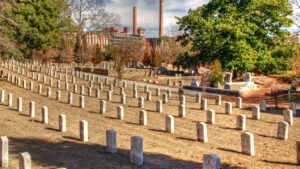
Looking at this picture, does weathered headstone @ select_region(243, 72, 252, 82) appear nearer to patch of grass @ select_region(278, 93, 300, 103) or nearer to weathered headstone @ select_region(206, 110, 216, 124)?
patch of grass @ select_region(278, 93, 300, 103)

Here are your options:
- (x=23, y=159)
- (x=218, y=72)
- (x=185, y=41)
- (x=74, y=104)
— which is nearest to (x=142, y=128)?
(x=23, y=159)

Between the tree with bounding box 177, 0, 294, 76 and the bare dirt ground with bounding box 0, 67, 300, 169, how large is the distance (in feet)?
30.9

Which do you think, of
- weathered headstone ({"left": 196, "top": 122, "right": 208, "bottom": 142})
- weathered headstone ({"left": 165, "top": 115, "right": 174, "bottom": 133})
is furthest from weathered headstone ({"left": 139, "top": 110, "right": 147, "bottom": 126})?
weathered headstone ({"left": 196, "top": 122, "right": 208, "bottom": 142})

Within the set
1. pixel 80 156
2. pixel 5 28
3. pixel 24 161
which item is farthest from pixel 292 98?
pixel 5 28

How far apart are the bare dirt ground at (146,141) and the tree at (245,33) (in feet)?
30.9

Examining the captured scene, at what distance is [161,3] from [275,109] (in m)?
68.5

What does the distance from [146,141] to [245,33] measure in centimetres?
1785

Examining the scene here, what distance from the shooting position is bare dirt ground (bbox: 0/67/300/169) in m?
6.59

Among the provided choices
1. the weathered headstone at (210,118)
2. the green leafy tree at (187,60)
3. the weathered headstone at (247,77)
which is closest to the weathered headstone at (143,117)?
the weathered headstone at (210,118)

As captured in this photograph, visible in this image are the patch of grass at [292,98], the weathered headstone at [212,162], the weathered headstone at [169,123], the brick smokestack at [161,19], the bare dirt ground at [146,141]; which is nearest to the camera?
the weathered headstone at [212,162]

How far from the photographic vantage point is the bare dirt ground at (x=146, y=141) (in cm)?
659

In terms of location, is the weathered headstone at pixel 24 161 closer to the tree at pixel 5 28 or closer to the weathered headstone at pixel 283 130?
the weathered headstone at pixel 283 130

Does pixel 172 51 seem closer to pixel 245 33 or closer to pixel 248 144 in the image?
pixel 245 33

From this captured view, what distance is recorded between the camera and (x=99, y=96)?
1756 centimetres
